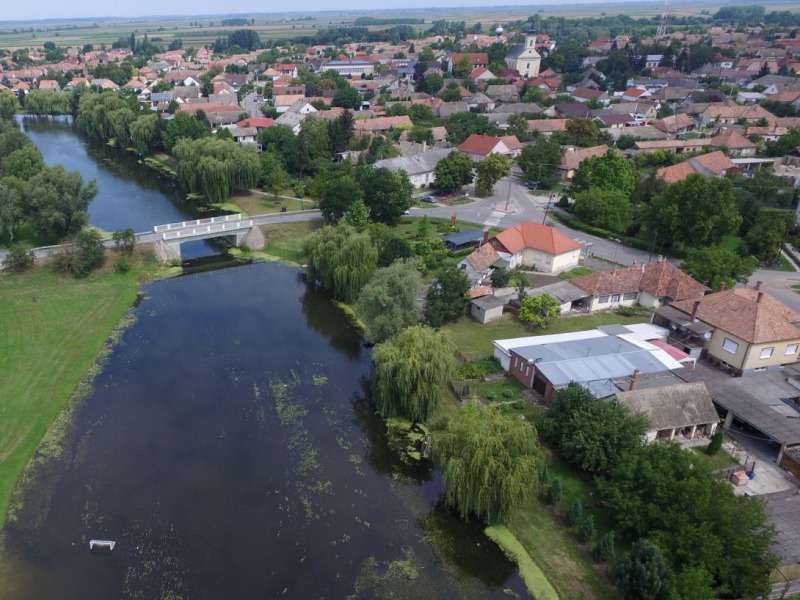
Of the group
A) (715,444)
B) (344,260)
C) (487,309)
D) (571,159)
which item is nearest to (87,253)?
(344,260)

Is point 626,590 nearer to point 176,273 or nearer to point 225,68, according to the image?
point 176,273

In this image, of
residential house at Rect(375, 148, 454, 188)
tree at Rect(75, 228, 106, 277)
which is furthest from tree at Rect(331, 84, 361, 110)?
tree at Rect(75, 228, 106, 277)

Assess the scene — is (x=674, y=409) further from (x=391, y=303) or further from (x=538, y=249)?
(x=538, y=249)

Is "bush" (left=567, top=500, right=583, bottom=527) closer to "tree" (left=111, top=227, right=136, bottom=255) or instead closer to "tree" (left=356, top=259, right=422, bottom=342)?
"tree" (left=356, top=259, right=422, bottom=342)

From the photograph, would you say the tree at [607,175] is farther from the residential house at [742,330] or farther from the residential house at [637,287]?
the residential house at [742,330]

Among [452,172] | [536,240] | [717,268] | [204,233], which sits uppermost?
[452,172]

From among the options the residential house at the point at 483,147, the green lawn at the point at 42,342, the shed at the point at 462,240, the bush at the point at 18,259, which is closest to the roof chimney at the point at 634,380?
the shed at the point at 462,240
